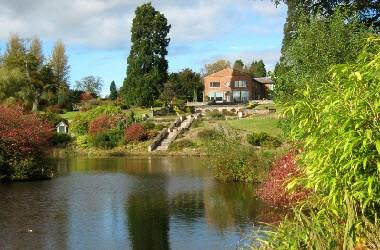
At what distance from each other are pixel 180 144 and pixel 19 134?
23025 millimetres

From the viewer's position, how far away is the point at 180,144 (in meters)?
48.6

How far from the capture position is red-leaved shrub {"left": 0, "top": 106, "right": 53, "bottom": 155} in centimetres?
2641

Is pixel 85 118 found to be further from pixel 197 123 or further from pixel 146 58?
pixel 197 123

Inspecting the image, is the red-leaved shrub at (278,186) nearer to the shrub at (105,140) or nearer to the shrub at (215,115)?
the shrub at (105,140)

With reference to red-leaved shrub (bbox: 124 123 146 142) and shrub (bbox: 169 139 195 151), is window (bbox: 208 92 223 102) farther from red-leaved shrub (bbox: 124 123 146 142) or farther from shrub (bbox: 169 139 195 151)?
shrub (bbox: 169 139 195 151)

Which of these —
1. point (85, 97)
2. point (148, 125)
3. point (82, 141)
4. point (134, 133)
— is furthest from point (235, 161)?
point (85, 97)

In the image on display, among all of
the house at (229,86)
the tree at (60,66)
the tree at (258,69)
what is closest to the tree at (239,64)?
the tree at (258,69)

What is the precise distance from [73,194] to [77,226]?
680cm

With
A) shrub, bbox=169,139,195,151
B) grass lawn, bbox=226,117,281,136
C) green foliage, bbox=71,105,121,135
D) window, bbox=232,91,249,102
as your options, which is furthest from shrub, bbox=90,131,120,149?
window, bbox=232,91,249,102

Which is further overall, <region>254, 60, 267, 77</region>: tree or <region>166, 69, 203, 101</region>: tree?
<region>254, 60, 267, 77</region>: tree

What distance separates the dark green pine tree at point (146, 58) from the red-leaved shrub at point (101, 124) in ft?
27.1

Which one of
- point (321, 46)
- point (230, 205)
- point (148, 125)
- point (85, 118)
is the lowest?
point (230, 205)

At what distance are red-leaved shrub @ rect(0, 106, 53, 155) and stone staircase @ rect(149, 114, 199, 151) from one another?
20.7m

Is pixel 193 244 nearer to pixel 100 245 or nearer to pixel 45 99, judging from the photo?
pixel 100 245
